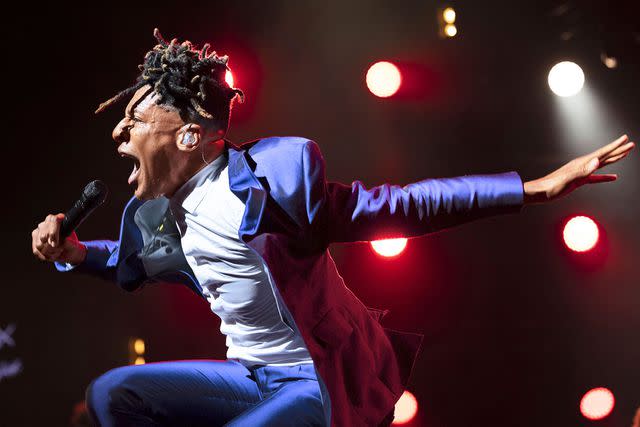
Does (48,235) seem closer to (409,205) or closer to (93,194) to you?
(93,194)

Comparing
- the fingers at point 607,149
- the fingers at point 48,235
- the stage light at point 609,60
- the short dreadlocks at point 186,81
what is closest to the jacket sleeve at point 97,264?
the fingers at point 48,235

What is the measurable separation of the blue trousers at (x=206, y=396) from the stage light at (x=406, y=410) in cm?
219

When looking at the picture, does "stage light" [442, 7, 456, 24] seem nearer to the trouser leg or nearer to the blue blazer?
the blue blazer

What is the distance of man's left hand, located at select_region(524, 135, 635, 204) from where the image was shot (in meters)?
1.75

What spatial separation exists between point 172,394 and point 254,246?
0.45 metres

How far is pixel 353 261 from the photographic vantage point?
405cm

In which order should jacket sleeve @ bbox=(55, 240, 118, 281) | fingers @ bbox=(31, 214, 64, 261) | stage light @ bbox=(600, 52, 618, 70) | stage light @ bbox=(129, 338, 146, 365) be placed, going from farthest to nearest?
1. stage light @ bbox=(600, 52, 618, 70)
2. stage light @ bbox=(129, 338, 146, 365)
3. jacket sleeve @ bbox=(55, 240, 118, 281)
4. fingers @ bbox=(31, 214, 64, 261)

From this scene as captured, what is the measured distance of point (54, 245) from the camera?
209 cm

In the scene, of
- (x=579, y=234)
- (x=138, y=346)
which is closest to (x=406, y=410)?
(x=579, y=234)

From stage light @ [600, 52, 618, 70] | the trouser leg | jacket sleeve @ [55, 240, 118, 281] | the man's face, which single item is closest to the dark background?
stage light @ [600, 52, 618, 70]

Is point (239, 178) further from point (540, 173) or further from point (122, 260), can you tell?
point (540, 173)

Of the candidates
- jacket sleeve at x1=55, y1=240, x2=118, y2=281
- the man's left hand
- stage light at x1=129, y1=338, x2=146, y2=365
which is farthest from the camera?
stage light at x1=129, y1=338, x2=146, y2=365

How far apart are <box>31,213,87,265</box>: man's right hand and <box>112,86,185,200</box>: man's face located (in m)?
0.26

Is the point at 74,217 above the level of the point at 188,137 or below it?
below
